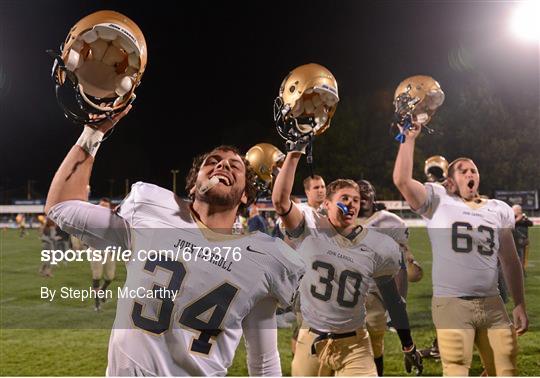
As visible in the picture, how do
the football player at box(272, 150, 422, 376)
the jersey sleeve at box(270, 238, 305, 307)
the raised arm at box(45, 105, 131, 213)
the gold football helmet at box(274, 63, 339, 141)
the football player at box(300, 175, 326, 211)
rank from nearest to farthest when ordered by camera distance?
the raised arm at box(45, 105, 131, 213)
the jersey sleeve at box(270, 238, 305, 307)
the gold football helmet at box(274, 63, 339, 141)
the football player at box(272, 150, 422, 376)
the football player at box(300, 175, 326, 211)

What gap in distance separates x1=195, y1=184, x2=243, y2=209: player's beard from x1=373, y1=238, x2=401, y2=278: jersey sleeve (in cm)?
171

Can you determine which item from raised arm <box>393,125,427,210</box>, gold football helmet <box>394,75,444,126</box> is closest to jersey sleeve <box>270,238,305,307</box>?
raised arm <box>393,125,427,210</box>

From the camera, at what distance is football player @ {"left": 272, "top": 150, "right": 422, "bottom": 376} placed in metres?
3.66

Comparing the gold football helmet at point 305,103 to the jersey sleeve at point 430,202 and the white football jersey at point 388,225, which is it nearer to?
the jersey sleeve at point 430,202

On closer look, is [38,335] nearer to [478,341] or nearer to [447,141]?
[478,341]

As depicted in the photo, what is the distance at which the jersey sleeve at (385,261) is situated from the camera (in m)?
3.88

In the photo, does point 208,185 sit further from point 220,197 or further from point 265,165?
point 265,165

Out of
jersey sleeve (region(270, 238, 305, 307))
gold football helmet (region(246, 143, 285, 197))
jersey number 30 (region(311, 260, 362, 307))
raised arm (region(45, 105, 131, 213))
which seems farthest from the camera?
gold football helmet (region(246, 143, 285, 197))

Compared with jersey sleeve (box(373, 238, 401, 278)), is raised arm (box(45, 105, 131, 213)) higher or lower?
higher

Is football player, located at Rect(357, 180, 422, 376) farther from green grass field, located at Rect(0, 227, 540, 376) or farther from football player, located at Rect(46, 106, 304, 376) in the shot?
football player, located at Rect(46, 106, 304, 376)

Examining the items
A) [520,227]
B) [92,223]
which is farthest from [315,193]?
[520,227]

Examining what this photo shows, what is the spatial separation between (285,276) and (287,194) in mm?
979

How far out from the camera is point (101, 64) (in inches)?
89.3

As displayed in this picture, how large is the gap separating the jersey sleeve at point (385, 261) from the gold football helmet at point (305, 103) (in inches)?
46.6
